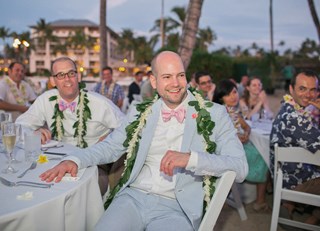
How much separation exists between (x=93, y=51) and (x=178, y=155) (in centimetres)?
6834

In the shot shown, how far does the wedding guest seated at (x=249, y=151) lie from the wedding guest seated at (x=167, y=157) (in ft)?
5.69

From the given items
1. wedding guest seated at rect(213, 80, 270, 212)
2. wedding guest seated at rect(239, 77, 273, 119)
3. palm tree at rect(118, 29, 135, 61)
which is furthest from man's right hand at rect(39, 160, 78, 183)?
palm tree at rect(118, 29, 135, 61)

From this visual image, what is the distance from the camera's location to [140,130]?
255cm

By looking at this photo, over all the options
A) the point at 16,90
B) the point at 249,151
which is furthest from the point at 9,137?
the point at 16,90

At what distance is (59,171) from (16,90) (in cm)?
501

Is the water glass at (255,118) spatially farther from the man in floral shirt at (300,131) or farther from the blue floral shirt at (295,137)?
the blue floral shirt at (295,137)

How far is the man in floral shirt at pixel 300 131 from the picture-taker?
310 cm

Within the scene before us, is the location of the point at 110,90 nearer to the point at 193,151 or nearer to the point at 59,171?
the point at 59,171

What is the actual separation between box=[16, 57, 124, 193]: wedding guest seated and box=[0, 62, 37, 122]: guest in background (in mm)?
2651

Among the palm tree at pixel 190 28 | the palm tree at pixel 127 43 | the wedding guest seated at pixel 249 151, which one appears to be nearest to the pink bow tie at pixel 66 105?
the wedding guest seated at pixel 249 151

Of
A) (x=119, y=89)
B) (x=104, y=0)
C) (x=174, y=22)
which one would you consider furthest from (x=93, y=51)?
(x=119, y=89)

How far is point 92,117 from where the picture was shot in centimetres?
360

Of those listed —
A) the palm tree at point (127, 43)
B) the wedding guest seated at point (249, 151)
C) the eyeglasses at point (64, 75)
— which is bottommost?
the wedding guest seated at point (249, 151)

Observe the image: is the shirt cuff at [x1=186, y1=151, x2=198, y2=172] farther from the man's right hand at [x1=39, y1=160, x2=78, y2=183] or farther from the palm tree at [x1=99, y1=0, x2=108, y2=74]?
the palm tree at [x1=99, y1=0, x2=108, y2=74]
